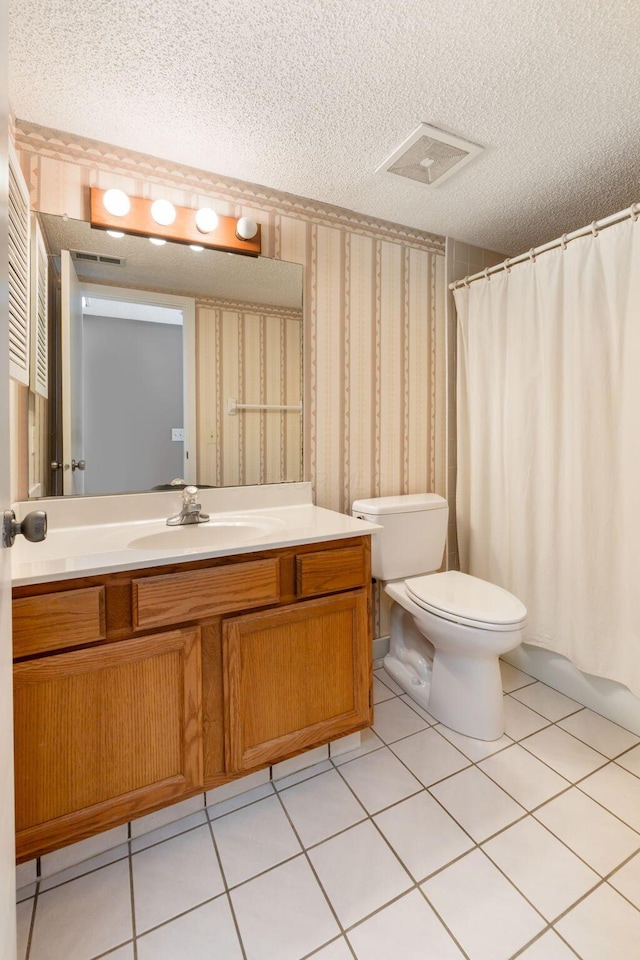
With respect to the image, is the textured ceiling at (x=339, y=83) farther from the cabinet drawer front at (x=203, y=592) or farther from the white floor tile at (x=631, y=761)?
the white floor tile at (x=631, y=761)

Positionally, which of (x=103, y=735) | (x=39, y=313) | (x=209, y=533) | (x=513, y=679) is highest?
(x=39, y=313)

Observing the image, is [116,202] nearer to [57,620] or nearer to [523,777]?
[57,620]

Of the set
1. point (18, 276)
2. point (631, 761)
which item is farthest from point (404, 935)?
point (18, 276)

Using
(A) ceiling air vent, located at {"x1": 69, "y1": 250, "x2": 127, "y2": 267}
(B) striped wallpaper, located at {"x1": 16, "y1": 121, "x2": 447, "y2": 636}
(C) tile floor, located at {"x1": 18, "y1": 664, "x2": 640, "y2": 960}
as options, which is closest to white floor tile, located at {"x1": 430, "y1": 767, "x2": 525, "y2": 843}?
(C) tile floor, located at {"x1": 18, "y1": 664, "x2": 640, "y2": 960}

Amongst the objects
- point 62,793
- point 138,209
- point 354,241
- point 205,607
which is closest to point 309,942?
point 62,793

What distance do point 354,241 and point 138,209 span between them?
0.93m

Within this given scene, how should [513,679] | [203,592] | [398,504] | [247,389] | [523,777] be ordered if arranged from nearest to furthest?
1. [203,592]
2. [523,777]
3. [247,389]
4. [398,504]
5. [513,679]

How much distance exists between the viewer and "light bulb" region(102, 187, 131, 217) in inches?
59.2

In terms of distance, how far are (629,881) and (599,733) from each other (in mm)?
617

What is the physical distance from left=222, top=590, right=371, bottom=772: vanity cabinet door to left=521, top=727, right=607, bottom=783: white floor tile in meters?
0.65

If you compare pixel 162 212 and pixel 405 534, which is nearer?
pixel 162 212

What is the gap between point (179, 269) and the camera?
1654 millimetres

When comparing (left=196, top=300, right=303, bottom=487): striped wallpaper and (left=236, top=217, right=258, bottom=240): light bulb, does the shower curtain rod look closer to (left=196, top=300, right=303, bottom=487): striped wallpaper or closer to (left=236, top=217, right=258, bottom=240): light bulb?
(left=196, top=300, right=303, bottom=487): striped wallpaper

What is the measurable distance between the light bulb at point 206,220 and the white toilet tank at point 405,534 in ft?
4.10
